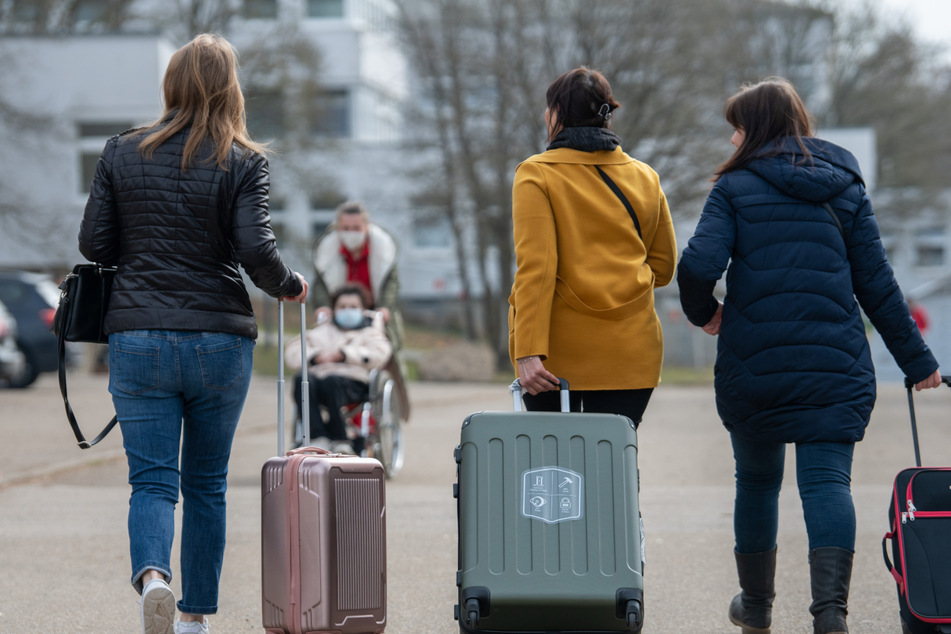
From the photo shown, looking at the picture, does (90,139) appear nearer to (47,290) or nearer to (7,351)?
(47,290)

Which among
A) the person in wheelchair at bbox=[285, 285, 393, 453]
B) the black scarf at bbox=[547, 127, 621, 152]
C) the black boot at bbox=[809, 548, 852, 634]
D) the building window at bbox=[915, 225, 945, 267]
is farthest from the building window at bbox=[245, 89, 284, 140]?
the black boot at bbox=[809, 548, 852, 634]

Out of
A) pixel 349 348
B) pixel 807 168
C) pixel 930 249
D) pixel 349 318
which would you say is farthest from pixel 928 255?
pixel 807 168

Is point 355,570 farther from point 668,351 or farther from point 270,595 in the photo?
point 668,351

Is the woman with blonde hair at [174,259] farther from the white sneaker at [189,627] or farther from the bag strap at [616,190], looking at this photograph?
the bag strap at [616,190]

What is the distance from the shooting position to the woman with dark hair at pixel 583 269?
14.1ft

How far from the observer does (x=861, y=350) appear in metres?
4.27

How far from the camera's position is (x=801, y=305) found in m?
4.22

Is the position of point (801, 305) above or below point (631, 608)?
above

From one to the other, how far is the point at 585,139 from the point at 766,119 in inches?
24.0

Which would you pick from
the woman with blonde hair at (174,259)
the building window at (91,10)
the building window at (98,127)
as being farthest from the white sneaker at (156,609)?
the building window at (91,10)

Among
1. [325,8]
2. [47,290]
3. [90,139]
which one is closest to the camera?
[47,290]

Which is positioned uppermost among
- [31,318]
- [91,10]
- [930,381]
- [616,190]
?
[91,10]

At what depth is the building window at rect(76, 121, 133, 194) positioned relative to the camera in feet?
101

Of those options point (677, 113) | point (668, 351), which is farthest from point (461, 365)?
point (668, 351)
